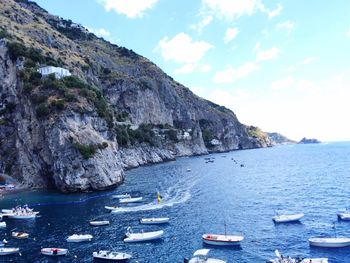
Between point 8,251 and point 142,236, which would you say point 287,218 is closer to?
point 142,236

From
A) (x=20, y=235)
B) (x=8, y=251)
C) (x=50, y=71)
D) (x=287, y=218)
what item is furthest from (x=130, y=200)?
(x=50, y=71)

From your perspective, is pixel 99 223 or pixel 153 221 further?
pixel 99 223

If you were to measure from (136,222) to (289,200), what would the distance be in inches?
1483

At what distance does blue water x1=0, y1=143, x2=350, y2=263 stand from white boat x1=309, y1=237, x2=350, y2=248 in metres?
1.06

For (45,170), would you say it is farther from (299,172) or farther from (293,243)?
(299,172)

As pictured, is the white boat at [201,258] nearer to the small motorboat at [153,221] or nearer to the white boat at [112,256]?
the white boat at [112,256]

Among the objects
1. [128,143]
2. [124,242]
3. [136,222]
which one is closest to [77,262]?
[124,242]

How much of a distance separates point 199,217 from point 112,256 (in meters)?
24.5

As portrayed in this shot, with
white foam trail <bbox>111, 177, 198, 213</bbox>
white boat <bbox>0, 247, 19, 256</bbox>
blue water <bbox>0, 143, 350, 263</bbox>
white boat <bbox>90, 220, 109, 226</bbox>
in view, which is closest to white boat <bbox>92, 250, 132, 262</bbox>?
blue water <bbox>0, 143, 350, 263</bbox>

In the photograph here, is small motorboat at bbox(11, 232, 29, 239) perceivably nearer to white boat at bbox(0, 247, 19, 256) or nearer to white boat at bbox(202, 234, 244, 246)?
white boat at bbox(0, 247, 19, 256)

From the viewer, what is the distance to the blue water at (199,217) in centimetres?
5109

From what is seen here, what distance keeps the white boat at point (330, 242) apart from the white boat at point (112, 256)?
26970mm

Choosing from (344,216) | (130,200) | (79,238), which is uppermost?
(130,200)

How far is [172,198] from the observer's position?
88.4 meters
